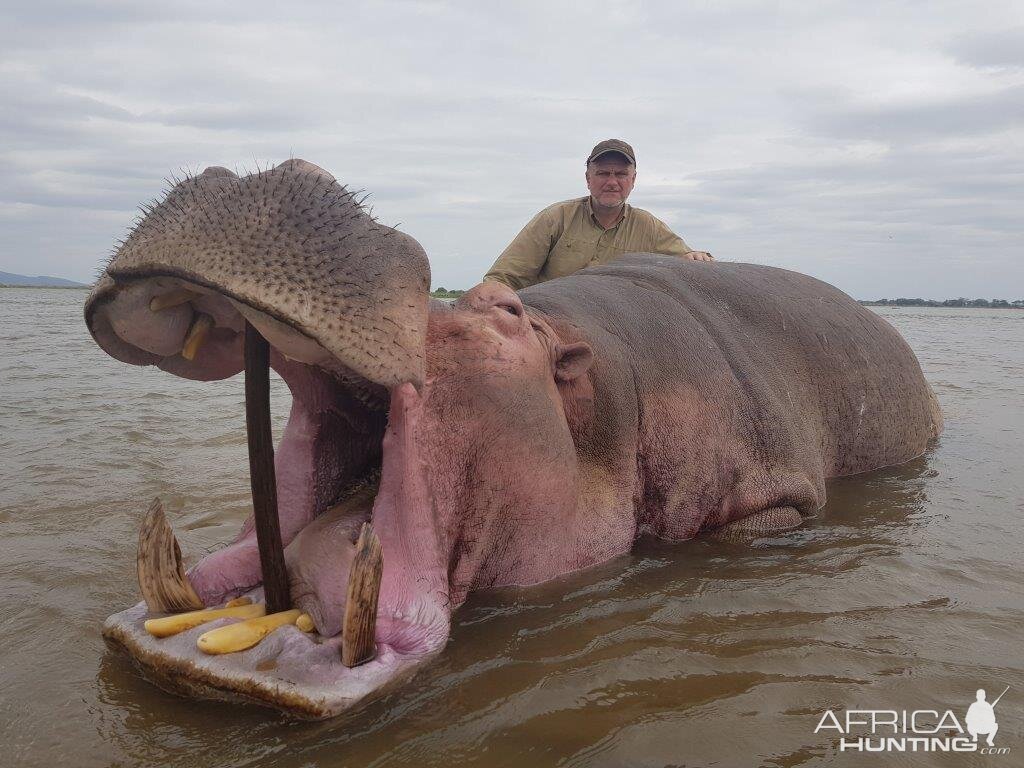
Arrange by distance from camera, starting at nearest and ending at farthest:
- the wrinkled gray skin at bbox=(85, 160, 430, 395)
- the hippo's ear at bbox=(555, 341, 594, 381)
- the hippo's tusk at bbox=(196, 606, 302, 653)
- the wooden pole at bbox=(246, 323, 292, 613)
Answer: the wrinkled gray skin at bbox=(85, 160, 430, 395), the hippo's tusk at bbox=(196, 606, 302, 653), the wooden pole at bbox=(246, 323, 292, 613), the hippo's ear at bbox=(555, 341, 594, 381)

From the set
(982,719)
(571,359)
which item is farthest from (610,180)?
(982,719)

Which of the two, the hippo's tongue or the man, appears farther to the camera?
the man

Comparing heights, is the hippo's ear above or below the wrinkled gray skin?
below

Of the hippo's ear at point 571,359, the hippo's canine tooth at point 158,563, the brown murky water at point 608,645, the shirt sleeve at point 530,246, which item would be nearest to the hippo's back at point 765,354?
the hippo's ear at point 571,359

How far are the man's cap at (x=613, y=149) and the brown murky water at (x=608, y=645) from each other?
3135 mm

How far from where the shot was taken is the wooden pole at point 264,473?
6.44ft

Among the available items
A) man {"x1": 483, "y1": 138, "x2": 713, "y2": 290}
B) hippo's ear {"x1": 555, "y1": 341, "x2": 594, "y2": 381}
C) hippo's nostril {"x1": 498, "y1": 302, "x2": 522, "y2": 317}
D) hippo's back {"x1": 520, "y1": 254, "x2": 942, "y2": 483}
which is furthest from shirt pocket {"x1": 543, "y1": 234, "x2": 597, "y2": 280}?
hippo's nostril {"x1": 498, "y1": 302, "x2": 522, "y2": 317}

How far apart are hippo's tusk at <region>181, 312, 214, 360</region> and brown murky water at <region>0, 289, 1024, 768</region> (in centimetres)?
81

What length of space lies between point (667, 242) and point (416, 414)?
4445mm

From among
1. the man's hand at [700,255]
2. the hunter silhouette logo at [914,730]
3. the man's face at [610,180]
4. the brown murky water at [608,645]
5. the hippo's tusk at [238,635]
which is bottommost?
the hunter silhouette logo at [914,730]

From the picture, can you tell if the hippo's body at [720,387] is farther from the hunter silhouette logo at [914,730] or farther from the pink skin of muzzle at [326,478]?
the hunter silhouette logo at [914,730]

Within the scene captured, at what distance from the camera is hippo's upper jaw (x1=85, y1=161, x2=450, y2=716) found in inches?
69.2

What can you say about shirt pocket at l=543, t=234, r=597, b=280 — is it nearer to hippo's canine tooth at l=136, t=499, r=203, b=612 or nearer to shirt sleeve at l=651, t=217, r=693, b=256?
shirt sleeve at l=651, t=217, r=693, b=256

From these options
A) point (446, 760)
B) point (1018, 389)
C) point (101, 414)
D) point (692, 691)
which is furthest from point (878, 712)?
point (1018, 389)
